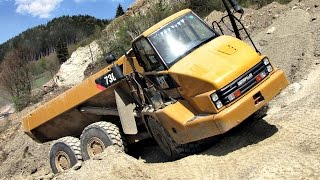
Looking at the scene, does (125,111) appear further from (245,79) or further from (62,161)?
(245,79)

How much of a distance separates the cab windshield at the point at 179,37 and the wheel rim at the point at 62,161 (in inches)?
149

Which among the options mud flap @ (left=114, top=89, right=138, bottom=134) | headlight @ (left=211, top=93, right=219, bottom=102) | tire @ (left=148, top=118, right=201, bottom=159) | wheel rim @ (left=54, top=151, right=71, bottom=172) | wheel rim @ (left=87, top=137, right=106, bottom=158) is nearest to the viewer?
headlight @ (left=211, top=93, right=219, bottom=102)

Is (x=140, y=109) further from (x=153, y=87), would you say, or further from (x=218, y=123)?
(x=218, y=123)

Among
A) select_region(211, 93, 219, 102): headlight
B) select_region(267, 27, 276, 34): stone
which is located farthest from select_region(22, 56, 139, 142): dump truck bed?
select_region(267, 27, 276, 34): stone

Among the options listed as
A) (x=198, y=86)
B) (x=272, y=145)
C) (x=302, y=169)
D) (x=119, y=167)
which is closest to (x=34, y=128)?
(x=119, y=167)

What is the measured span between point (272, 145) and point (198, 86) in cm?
141

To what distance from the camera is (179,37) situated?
344 inches

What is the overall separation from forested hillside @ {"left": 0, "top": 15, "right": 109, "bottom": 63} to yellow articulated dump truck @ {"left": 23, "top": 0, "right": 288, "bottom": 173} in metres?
72.7

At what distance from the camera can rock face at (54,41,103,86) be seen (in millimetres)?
39806

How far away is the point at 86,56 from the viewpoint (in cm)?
4216

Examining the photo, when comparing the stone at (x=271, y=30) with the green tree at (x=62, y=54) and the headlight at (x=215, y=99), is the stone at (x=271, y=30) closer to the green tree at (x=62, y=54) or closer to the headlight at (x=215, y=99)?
the headlight at (x=215, y=99)

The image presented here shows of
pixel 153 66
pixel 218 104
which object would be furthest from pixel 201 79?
pixel 153 66

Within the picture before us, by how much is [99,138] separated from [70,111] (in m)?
1.25

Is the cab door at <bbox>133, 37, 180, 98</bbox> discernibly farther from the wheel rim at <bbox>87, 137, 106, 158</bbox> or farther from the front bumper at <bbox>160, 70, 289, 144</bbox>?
the wheel rim at <bbox>87, 137, 106, 158</bbox>
